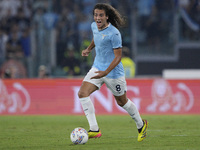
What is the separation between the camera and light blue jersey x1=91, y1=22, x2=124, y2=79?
7191 mm

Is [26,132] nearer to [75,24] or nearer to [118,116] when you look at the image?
[118,116]

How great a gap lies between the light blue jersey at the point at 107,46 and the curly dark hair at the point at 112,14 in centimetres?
18

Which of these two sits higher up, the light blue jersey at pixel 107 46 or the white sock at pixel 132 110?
the light blue jersey at pixel 107 46

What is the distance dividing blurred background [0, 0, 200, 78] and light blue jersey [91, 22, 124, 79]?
9313 millimetres

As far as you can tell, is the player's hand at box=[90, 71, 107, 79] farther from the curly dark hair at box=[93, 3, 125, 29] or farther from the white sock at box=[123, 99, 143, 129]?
the curly dark hair at box=[93, 3, 125, 29]

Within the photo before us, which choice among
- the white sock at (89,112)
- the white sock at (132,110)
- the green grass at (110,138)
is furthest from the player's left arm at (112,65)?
the green grass at (110,138)

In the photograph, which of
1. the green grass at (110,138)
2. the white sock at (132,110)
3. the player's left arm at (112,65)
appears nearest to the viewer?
the green grass at (110,138)

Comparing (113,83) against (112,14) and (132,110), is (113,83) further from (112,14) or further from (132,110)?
(112,14)

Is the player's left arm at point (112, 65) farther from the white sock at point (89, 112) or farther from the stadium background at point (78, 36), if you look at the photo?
the stadium background at point (78, 36)

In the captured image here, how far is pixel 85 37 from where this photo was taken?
1798 cm

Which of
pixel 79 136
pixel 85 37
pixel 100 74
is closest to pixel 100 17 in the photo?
pixel 100 74

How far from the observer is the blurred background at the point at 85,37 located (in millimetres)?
17453

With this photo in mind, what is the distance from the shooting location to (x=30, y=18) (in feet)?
61.7

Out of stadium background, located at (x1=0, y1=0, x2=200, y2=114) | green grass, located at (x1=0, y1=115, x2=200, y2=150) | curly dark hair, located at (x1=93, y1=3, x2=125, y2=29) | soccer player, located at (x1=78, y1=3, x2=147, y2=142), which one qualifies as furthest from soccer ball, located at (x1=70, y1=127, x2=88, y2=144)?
stadium background, located at (x1=0, y1=0, x2=200, y2=114)
